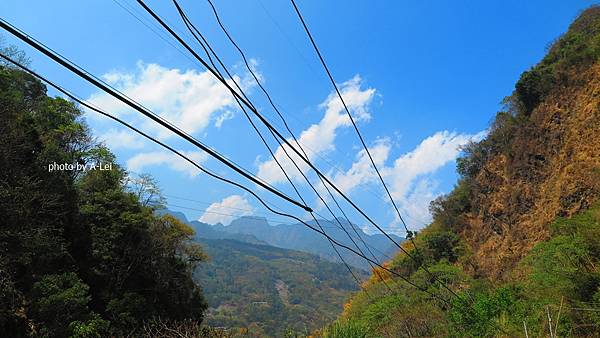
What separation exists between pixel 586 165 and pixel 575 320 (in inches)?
442

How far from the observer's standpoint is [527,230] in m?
27.6

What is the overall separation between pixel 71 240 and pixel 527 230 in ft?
96.4

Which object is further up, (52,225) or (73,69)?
(52,225)

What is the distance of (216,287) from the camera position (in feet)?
609

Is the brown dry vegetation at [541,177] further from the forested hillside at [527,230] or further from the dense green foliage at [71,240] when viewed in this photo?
the dense green foliage at [71,240]

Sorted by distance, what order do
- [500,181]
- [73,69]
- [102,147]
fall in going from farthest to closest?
[500,181], [102,147], [73,69]

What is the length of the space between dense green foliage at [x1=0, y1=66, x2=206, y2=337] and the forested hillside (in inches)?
553

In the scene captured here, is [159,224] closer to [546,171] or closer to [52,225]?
[52,225]

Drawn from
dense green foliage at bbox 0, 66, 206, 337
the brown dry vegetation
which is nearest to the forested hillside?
the brown dry vegetation

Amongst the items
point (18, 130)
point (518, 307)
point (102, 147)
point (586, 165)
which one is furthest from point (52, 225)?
point (586, 165)

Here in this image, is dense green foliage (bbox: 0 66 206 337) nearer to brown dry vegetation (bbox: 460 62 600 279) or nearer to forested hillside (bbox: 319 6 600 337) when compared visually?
forested hillside (bbox: 319 6 600 337)

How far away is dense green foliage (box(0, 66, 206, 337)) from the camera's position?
18.2m

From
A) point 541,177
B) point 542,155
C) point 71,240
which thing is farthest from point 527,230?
point 71,240

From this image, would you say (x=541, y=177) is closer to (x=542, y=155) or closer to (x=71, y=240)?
(x=542, y=155)
